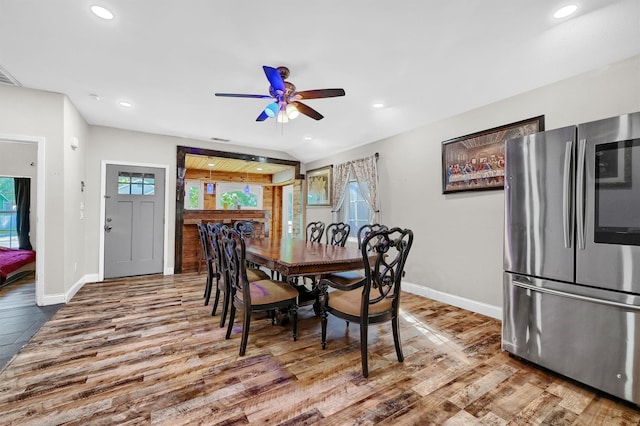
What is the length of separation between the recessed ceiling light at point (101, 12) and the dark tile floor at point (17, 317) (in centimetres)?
262

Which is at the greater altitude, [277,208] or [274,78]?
[274,78]

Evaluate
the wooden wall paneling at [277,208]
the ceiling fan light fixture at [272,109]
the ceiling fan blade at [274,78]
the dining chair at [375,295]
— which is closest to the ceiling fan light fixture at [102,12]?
the ceiling fan blade at [274,78]

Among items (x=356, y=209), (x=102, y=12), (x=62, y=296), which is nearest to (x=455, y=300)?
(x=356, y=209)

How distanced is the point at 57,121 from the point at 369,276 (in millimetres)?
4008

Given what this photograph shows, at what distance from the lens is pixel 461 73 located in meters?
2.74

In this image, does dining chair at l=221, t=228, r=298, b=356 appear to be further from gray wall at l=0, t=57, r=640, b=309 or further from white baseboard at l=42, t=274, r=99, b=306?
white baseboard at l=42, t=274, r=99, b=306

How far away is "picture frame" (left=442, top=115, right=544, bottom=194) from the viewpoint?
302 cm

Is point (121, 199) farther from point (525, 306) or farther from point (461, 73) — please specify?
point (525, 306)

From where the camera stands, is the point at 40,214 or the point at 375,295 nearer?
the point at 375,295

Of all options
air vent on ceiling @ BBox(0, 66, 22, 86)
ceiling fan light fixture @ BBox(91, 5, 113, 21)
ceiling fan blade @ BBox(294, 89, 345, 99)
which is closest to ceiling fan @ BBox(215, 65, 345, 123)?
ceiling fan blade @ BBox(294, 89, 345, 99)

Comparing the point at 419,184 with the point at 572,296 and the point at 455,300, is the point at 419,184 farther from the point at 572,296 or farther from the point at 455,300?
the point at 572,296

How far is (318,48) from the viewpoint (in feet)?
7.86

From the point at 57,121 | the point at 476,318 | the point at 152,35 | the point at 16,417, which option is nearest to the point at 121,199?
the point at 57,121

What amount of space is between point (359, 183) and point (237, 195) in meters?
5.28
